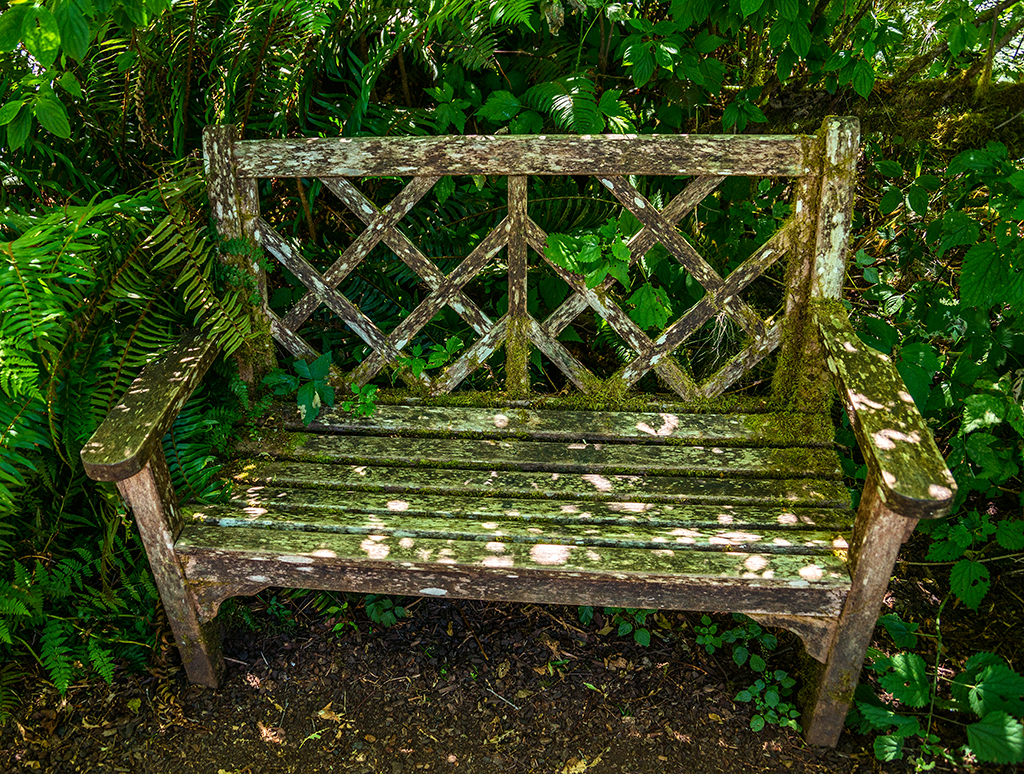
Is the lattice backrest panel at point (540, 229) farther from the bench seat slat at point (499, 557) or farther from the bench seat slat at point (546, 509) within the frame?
the bench seat slat at point (499, 557)

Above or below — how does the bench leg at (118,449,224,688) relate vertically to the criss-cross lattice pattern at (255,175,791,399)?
below

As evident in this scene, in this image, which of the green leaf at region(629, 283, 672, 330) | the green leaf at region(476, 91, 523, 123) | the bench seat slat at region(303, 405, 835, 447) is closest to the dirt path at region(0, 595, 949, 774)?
the bench seat slat at region(303, 405, 835, 447)

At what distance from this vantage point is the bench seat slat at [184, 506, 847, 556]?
6.79 ft

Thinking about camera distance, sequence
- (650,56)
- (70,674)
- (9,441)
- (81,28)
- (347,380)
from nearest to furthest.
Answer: (81,28) → (9,441) → (70,674) → (650,56) → (347,380)

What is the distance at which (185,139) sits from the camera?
105 inches

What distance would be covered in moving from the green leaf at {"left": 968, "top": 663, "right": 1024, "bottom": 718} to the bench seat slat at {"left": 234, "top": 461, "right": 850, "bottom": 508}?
0.61m

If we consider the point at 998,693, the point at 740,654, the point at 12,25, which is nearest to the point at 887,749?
the point at 998,693

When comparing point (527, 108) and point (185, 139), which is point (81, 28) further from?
point (527, 108)

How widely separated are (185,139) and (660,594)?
2.31 m

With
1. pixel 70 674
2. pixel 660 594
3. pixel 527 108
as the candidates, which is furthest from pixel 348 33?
pixel 70 674

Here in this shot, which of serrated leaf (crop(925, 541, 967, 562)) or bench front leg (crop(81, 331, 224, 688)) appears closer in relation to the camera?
bench front leg (crop(81, 331, 224, 688))

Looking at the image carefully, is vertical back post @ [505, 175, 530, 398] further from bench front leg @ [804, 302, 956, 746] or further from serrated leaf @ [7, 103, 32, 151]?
serrated leaf @ [7, 103, 32, 151]

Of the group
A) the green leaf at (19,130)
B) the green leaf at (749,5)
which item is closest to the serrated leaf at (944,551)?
the green leaf at (749,5)

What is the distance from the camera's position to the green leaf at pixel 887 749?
6.78 ft
